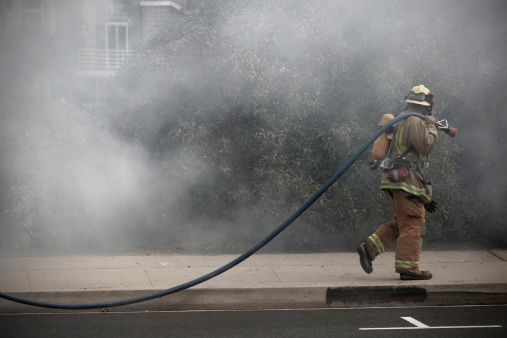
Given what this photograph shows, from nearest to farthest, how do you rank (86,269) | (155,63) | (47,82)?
(86,269), (47,82), (155,63)

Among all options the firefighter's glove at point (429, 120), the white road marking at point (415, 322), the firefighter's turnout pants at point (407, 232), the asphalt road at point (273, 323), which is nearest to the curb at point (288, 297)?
the asphalt road at point (273, 323)

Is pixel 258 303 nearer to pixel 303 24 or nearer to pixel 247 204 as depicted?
pixel 247 204

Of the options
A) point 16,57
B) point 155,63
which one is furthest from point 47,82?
point 155,63

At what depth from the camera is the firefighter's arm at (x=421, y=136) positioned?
6.99 m

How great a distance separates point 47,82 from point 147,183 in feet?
4.36

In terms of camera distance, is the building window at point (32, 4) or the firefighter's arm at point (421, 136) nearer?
the firefighter's arm at point (421, 136)

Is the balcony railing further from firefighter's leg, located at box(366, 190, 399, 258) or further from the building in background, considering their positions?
firefighter's leg, located at box(366, 190, 399, 258)

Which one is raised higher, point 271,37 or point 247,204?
point 271,37

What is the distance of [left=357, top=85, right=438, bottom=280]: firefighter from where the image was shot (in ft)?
23.1

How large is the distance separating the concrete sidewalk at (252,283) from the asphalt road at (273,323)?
0.56ft

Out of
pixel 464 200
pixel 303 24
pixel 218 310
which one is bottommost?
pixel 218 310

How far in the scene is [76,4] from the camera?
7773 millimetres

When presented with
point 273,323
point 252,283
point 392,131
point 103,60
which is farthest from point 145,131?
point 273,323

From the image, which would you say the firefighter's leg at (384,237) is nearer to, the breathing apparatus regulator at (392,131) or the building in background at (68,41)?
the breathing apparatus regulator at (392,131)
